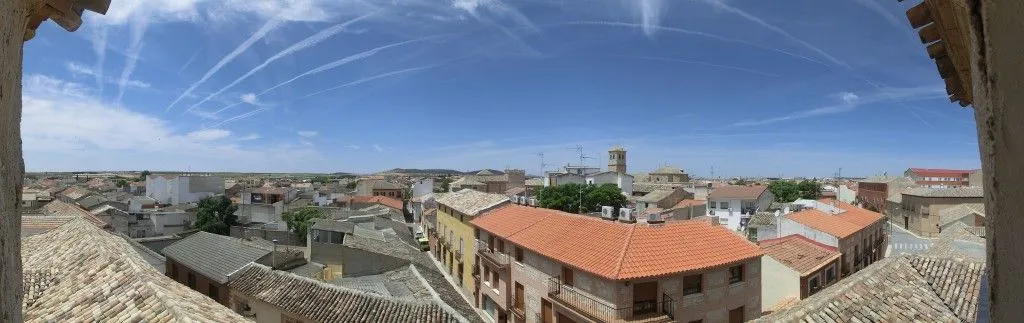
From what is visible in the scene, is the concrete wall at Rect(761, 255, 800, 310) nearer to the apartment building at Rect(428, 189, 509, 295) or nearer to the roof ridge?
the roof ridge

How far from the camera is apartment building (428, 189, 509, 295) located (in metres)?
32.5

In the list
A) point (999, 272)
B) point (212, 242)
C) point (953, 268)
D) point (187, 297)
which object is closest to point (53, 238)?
point (187, 297)

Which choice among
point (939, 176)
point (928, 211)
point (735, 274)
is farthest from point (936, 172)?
point (735, 274)

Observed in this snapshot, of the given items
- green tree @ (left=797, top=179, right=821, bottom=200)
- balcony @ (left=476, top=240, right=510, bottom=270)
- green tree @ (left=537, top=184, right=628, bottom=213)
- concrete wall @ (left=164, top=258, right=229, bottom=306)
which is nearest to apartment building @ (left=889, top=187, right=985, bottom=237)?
green tree @ (left=797, top=179, right=821, bottom=200)

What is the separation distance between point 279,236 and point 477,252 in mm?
20318

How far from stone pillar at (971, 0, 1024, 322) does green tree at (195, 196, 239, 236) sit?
5387 centimetres

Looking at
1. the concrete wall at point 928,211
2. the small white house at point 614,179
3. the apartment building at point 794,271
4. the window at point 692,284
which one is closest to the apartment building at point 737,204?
the concrete wall at point 928,211

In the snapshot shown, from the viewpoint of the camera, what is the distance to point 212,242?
25531 millimetres

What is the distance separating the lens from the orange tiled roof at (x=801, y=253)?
2386cm

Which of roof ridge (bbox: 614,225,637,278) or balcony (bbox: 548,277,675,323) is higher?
roof ridge (bbox: 614,225,637,278)

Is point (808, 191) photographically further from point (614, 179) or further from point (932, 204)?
point (614, 179)

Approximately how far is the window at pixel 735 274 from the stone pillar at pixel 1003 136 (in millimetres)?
18258

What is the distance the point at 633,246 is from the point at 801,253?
498 inches

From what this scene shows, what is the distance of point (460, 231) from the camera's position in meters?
34.9
